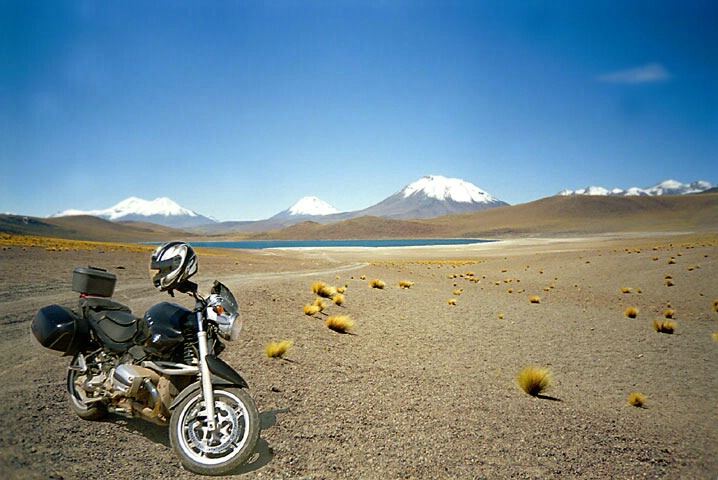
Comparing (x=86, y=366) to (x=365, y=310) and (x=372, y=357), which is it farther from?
(x=365, y=310)

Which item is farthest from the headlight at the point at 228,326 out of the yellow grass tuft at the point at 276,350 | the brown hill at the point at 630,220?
the brown hill at the point at 630,220

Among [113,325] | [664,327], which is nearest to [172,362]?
[113,325]

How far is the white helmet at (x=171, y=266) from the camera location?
3715 millimetres

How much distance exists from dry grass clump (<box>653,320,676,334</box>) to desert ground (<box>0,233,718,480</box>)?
Answer: 284 millimetres

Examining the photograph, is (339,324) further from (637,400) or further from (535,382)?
(637,400)

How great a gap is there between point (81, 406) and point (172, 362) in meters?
1.56

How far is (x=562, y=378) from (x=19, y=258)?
28723mm

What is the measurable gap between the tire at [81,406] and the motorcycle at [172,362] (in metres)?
0.06

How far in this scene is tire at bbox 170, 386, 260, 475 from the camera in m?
3.47

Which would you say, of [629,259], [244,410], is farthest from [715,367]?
[629,259]

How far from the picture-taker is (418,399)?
6.36 m

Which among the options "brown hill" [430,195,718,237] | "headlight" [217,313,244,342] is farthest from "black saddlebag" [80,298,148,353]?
"brown hill" [430,195,718,237]

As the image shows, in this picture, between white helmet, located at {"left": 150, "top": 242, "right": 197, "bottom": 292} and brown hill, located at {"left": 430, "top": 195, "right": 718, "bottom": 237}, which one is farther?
brown hill, located at {"left": 430, "top": 195, "right": 718, "bottom": 237}

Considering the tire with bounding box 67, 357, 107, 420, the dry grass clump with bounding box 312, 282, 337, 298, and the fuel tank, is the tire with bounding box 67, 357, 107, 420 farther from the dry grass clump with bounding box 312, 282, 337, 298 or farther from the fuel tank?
the dry grass clump with bounding box 312, 282, 337, 298
